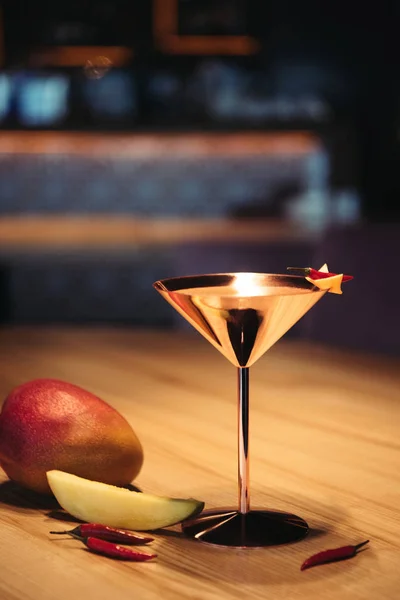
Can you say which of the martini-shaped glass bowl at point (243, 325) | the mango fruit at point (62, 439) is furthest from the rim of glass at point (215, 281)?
the mango fruit at point (62, 439)

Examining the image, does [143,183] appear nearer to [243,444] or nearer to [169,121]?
[169,121]

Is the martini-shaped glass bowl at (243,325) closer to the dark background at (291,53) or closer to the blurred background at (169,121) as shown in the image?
the blurred background at (169,121)

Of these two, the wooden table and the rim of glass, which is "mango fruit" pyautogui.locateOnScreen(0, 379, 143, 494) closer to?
the wooden table

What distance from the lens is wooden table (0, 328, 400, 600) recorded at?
688mm

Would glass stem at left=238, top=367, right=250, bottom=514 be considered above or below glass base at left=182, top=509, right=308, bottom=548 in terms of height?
above

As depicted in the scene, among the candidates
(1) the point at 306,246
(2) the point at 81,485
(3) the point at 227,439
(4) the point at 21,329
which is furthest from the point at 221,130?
(2) the point at 81,485

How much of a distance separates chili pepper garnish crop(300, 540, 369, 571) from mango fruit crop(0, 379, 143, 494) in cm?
23

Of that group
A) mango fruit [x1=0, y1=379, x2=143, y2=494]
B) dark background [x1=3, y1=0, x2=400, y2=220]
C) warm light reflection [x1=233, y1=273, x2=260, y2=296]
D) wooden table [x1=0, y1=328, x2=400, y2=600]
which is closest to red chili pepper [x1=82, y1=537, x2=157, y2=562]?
wooden table [x1=0, y1=328, x2=400, y2=600]

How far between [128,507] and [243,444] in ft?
0.35

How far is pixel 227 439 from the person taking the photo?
1.10 metres

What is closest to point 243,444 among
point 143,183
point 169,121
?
point 169,121

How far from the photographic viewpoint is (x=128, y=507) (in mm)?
773

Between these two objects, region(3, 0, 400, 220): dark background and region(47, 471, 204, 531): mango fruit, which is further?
region(3, 0, 400, 220): dark background

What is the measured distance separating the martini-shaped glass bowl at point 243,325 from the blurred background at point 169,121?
3.05 metres
